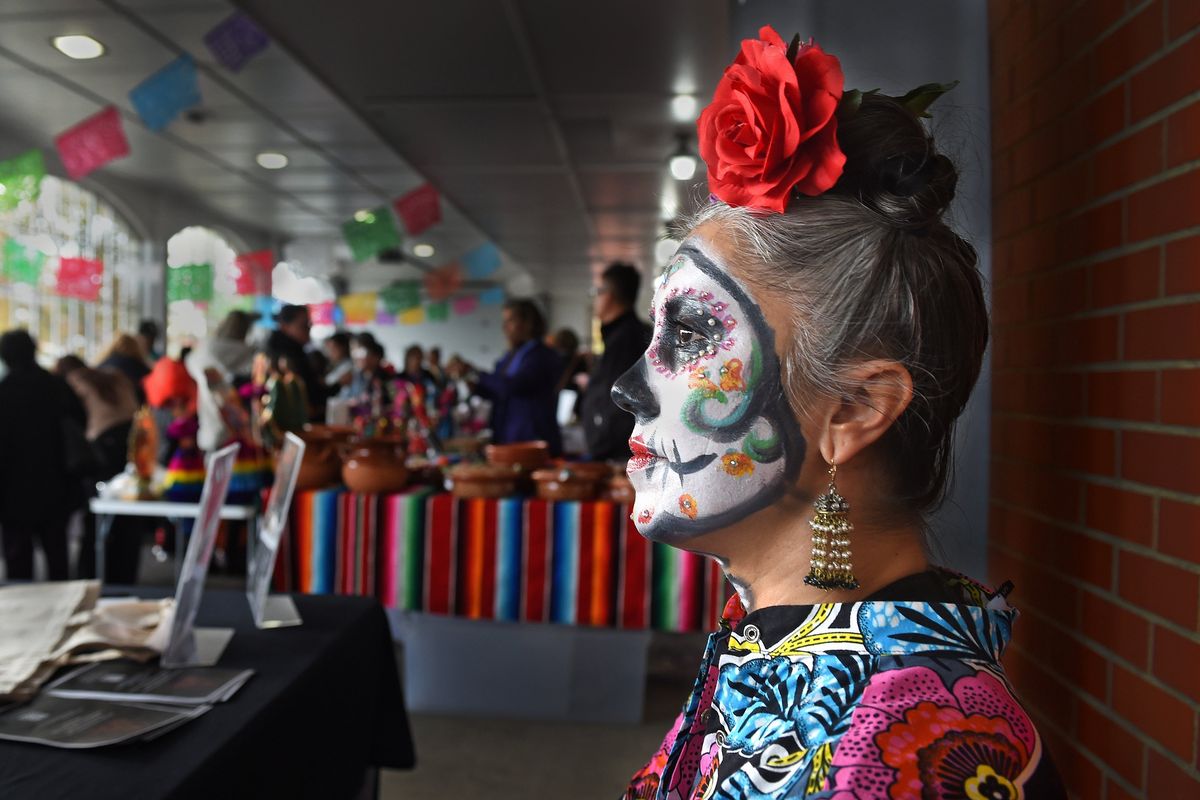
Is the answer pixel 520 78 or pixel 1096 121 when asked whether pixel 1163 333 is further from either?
pixel 520 78

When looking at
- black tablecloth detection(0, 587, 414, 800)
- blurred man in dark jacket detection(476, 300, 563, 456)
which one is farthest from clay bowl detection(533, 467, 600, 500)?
blurred man in dark jacket detection(476, 300, 563, 456)

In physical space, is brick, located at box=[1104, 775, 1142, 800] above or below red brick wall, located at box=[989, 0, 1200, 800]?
below

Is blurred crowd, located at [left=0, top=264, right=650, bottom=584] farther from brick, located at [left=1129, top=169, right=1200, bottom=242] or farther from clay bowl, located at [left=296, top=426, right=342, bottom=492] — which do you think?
→ brick, located at [left=1129, top=169, right=1200, bottom=242]

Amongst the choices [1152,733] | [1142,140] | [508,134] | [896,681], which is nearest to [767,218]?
[896,681]

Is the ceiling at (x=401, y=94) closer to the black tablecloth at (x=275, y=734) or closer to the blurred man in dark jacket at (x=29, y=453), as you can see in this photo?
the blurred man in dark jacket at (x=29, y=453)

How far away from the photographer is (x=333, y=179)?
7.47 meters

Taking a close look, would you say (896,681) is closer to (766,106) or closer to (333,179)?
(766,106)

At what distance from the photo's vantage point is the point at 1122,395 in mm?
971

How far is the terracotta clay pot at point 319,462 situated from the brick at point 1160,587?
8.50 ft

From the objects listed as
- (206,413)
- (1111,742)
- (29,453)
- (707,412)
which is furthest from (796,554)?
(29,453)

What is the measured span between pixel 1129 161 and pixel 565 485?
6.69 feet

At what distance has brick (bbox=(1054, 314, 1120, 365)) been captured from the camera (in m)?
1.00

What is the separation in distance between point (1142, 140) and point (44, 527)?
447 cm

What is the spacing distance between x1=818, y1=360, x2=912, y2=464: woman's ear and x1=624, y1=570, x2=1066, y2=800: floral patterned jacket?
5.1 inches
